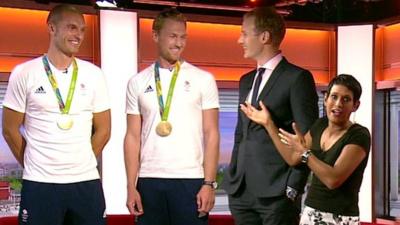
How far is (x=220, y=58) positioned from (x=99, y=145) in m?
4.15

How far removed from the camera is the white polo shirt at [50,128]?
2.63 m

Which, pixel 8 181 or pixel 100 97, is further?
pixel 8 181

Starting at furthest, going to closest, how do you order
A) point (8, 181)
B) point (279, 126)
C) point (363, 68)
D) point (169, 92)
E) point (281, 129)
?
point (363, 68) < point (8, 181) < point (169, 92) < point (279, 126) < point (281, 129)

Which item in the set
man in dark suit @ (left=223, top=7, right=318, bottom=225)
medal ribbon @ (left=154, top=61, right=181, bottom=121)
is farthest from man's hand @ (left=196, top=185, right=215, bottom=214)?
medal ribbon @ (left=154, top=61, right=181, bottom=121)

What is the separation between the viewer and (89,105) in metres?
2.76

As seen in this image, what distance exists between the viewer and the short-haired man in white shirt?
2.81 m

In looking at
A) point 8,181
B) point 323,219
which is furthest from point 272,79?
point 8,181

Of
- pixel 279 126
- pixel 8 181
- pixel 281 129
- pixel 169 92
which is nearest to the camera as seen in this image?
pixel 281 129

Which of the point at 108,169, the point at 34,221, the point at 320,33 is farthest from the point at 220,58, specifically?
the point at 34,221

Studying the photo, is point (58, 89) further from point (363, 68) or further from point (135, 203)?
point (363, 68)

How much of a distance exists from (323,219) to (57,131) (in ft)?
4.05

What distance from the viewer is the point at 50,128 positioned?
104 inches

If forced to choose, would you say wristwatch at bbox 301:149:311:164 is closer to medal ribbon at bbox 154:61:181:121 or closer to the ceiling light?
medal ribbon at bbox 154:61:181:121

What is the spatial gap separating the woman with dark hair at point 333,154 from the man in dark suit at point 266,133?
0.07m
